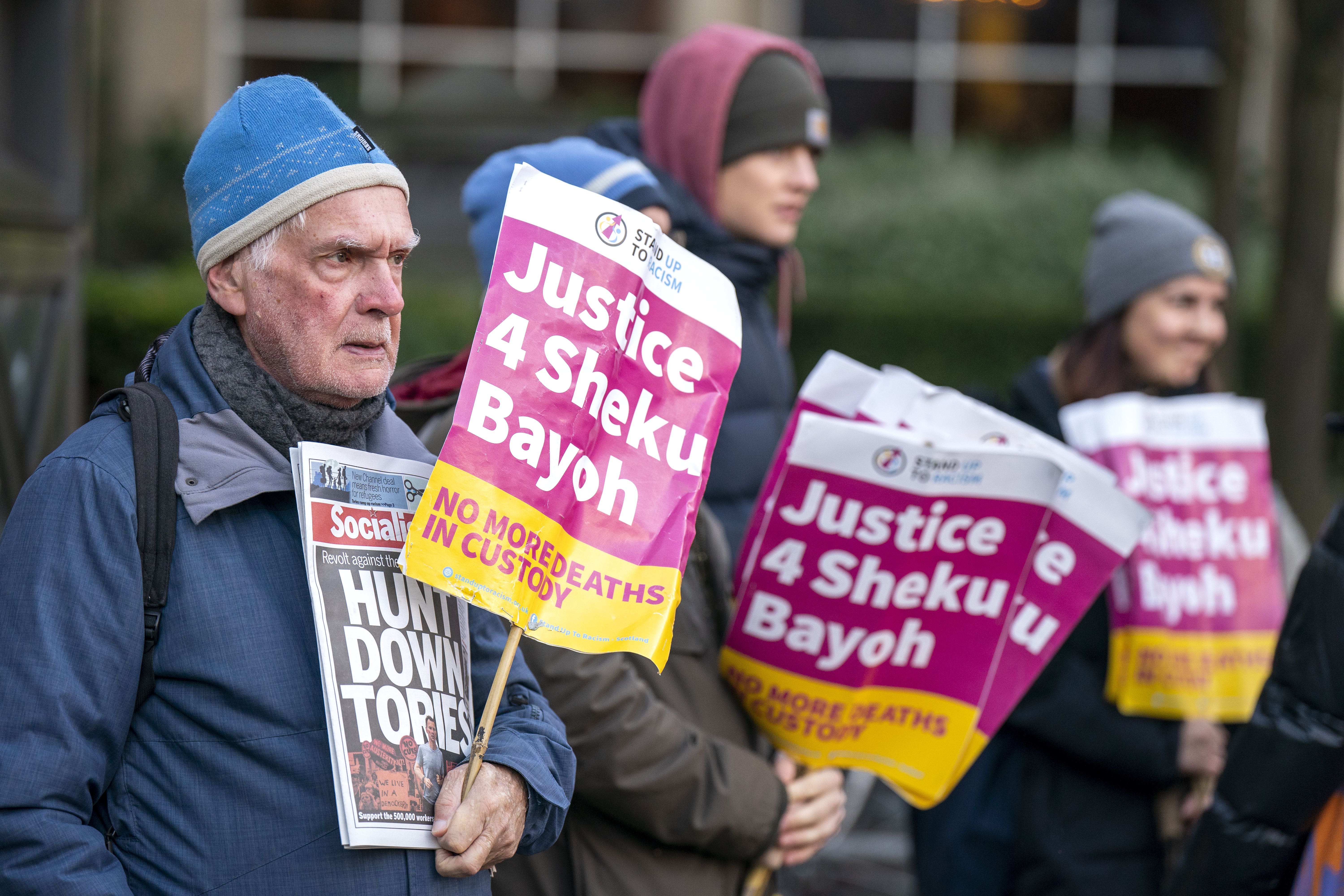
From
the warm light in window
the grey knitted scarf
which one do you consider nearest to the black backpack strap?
the grey knitted scarf

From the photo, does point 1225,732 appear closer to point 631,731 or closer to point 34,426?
point 631,731

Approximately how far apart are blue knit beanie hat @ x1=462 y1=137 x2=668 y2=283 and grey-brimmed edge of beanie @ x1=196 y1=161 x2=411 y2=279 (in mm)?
773

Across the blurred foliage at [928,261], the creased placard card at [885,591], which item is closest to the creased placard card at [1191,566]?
the creased placard card at [885,591]

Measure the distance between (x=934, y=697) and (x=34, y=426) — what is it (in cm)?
258

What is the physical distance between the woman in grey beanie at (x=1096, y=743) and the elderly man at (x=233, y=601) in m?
1.67

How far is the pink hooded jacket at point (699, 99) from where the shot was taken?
10.9 ft

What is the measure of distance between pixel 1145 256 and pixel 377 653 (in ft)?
8.74

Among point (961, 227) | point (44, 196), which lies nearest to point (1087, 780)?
point (44, 196)

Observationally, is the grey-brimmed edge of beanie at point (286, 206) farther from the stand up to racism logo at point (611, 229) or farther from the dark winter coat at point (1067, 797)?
the dark winter coat at point (1067, 797)

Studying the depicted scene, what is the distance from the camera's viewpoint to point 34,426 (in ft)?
12.4

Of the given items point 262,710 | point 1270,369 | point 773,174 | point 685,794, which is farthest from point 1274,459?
point 262,710

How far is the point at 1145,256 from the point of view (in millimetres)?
3723

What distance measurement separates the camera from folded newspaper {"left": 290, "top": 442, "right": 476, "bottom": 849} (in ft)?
5.64

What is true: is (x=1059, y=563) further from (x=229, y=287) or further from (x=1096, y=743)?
(x=229, y=287)
